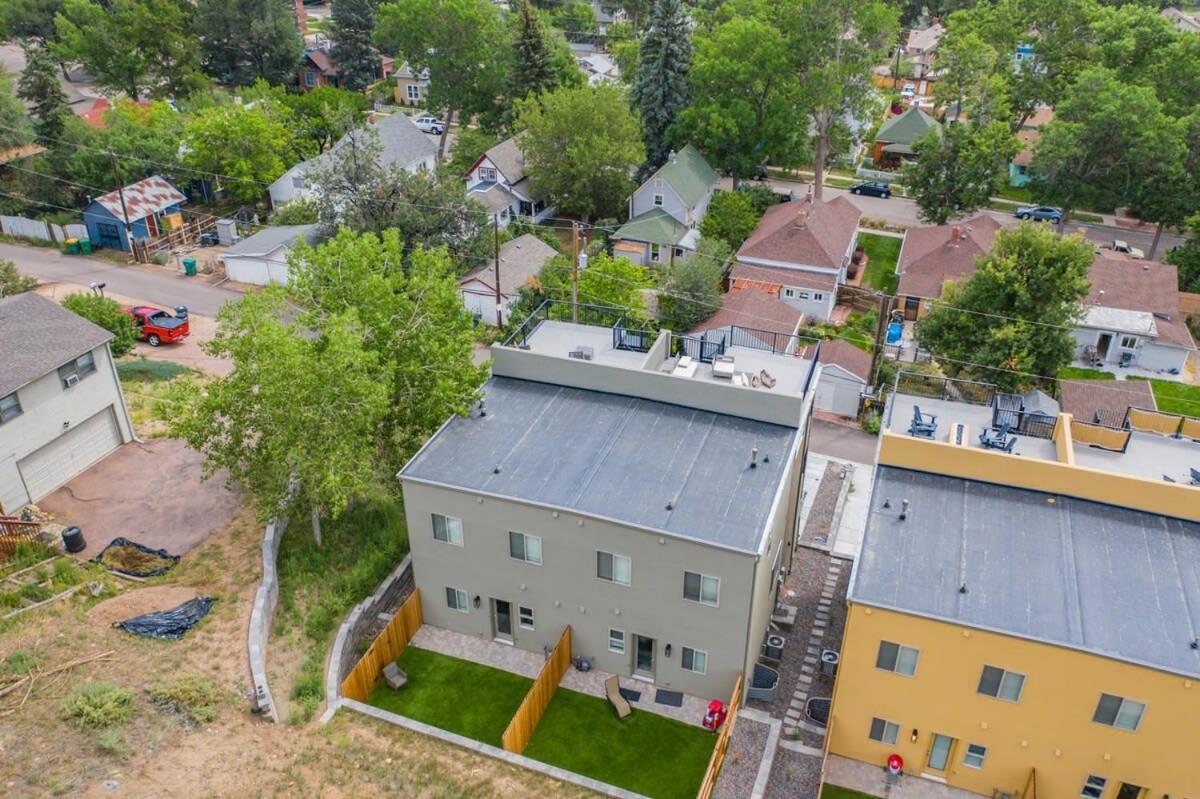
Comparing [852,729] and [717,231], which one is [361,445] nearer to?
[852,729]

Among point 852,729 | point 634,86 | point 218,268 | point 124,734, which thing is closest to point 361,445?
point 124,734

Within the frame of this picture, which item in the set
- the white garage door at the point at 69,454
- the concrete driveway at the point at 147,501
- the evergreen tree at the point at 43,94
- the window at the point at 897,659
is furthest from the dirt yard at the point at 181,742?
the evergreen tree at the point at 43,94

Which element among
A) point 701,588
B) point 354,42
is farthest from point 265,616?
point 354,42

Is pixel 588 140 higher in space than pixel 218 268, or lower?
higher

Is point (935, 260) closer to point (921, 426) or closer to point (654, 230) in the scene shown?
point (654, 230)

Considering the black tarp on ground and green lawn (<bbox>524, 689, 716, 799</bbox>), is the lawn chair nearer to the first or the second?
green lawn (<bbox>524, 689, 716, 799</bbox>)
